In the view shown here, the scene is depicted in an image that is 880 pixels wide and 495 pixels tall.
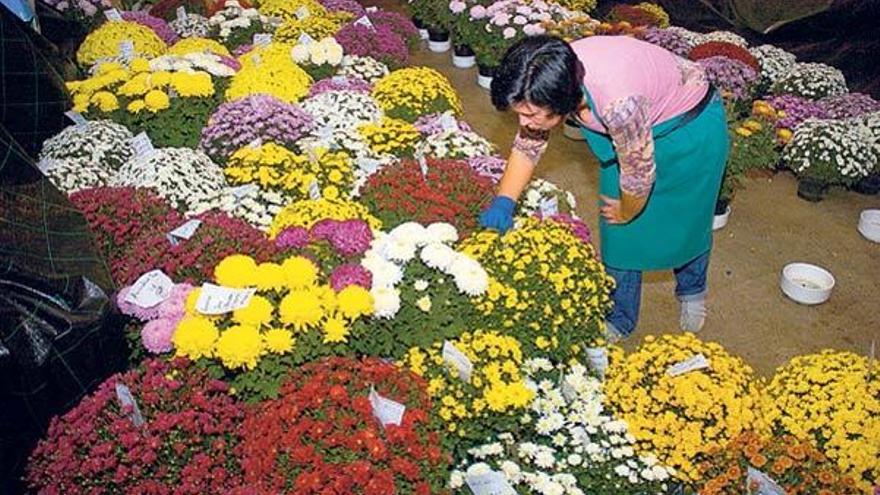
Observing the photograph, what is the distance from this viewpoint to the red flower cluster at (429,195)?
10.3 feet

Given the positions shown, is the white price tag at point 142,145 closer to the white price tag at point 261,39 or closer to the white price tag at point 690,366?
the white price tag at point 261,39

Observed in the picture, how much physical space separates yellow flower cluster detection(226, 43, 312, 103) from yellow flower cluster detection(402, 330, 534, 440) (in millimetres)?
2224

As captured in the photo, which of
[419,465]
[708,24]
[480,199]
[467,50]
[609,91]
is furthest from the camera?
[708,24]

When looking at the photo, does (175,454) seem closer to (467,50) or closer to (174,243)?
(174,243)

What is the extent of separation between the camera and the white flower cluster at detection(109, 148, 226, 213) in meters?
3.39

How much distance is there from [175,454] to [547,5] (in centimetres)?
530

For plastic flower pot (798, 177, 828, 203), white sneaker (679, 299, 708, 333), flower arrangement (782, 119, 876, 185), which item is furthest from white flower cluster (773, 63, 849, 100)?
white sneaker (679, 299, 708, 333)

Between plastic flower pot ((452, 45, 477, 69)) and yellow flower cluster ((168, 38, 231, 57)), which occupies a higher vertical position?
yellow flower cluster ((168, 38, 231, 57))

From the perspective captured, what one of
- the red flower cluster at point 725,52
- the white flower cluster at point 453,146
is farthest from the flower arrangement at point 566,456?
the red flower cluster at point 725,52

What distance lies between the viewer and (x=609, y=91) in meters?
2.74

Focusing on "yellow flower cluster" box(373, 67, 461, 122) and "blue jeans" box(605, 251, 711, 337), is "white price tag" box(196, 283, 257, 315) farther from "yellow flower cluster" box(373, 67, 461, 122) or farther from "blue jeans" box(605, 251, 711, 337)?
"yellow flower cluster" box(373, 67, 461, 122)

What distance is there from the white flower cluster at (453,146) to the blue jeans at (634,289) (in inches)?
32.6

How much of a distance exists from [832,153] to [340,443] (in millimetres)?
4290

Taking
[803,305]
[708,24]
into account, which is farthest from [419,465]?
[708,24]
